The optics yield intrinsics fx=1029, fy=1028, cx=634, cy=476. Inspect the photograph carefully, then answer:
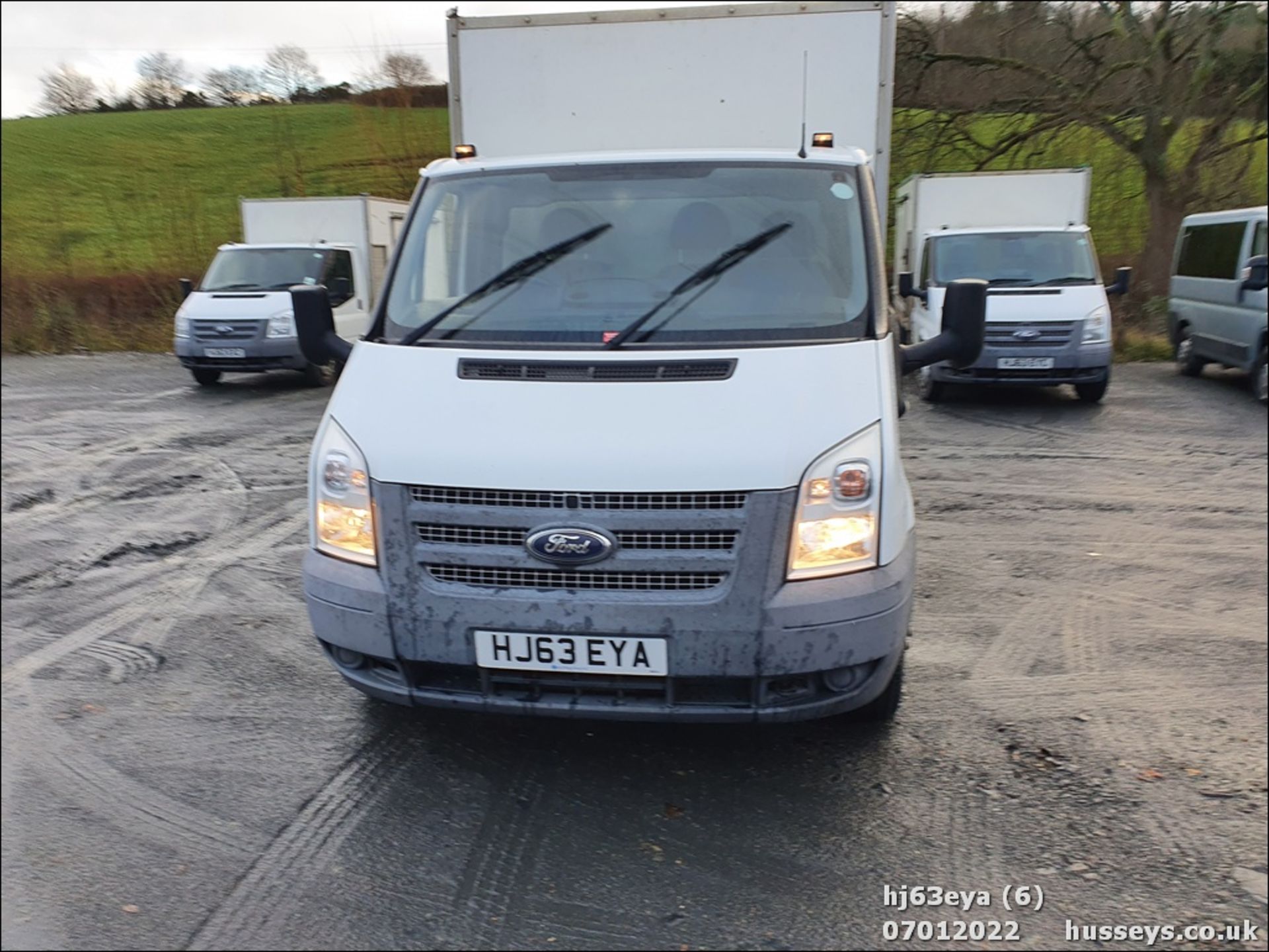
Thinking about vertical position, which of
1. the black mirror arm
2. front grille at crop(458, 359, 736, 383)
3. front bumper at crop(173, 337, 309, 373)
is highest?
front grille at crop(458, 359, 736, 383)

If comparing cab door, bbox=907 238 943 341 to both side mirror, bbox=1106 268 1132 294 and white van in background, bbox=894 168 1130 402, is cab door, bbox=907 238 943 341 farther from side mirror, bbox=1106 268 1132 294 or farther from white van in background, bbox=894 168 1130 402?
side mirror, bbox=1106 268 1132 294

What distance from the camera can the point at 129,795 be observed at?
3.41m

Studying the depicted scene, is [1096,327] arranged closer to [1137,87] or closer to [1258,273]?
[1258,273]

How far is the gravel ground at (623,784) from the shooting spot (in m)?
2.79

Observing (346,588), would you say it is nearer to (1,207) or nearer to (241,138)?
(1,207)

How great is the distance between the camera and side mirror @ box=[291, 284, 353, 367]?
172 inches

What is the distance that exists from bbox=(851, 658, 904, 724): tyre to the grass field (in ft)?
61.5

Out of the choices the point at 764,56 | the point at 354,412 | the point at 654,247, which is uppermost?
the point at 764,56

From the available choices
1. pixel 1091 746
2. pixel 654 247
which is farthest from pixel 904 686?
pixel 654 247

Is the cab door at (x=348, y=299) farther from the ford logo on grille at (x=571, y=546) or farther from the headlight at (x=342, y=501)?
the ford logo on grille at (x=571, y=546)

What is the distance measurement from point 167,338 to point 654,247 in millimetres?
18783

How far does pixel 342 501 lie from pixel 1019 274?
10.5 m

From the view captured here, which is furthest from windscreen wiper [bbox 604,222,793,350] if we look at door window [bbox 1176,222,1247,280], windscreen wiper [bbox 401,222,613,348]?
door window [bbox 1176,222,1247,280]

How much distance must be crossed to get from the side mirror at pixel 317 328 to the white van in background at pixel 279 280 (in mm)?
8283
